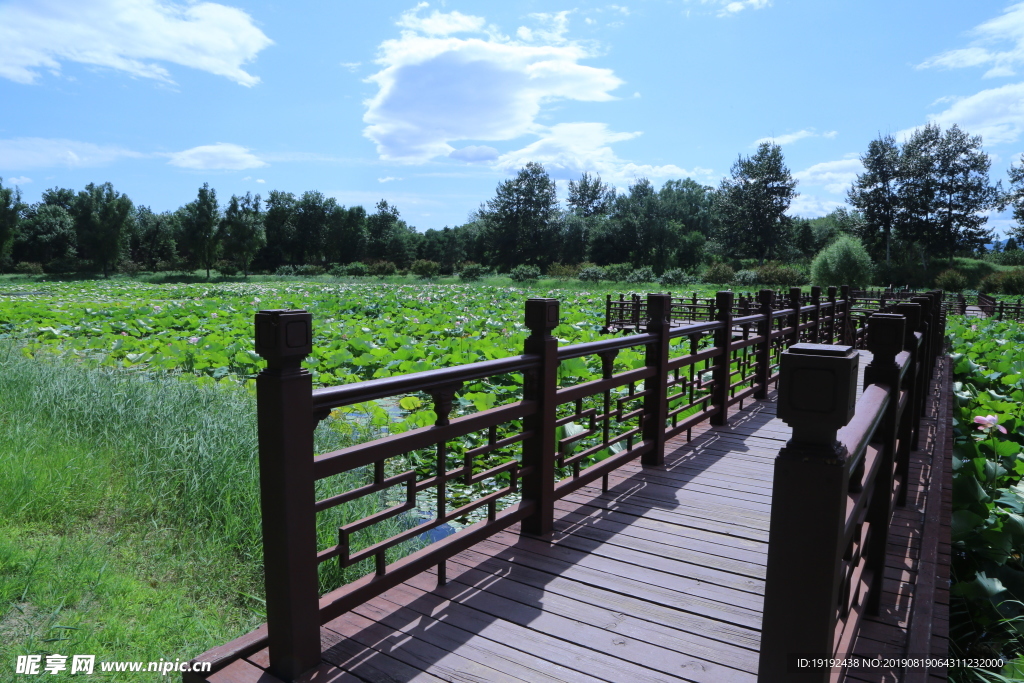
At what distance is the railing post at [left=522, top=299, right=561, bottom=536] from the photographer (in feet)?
9.19

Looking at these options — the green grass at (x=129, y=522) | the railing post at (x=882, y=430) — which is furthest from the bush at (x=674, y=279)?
the railing post at (x=882, y=430)

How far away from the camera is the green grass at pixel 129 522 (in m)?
2.48

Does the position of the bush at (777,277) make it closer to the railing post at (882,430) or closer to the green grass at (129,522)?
the green grass at (129,522)

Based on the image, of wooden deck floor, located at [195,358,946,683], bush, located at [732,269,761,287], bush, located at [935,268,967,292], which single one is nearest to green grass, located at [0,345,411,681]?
wooden deck floor, located at [195,358,946,683]

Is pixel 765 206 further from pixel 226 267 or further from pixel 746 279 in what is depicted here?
pixel 226 267

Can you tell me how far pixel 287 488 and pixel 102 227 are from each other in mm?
46114

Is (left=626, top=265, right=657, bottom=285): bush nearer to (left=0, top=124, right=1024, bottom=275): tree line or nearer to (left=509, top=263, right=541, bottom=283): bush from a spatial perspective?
(left=509, top=263, right=541, bottom=283): bush

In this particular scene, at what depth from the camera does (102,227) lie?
39500 millimetres

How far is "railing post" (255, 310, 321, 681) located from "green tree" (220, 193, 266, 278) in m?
47.2

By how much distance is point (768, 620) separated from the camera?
1.17 meters

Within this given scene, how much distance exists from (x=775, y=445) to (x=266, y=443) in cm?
392

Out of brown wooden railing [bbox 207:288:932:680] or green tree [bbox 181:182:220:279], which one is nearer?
brown wooden railing [bbox 207:288:932:680]

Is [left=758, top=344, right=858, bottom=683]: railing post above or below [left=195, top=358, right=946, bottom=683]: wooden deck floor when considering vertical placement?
above

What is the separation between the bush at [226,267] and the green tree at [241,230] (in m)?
1.22
